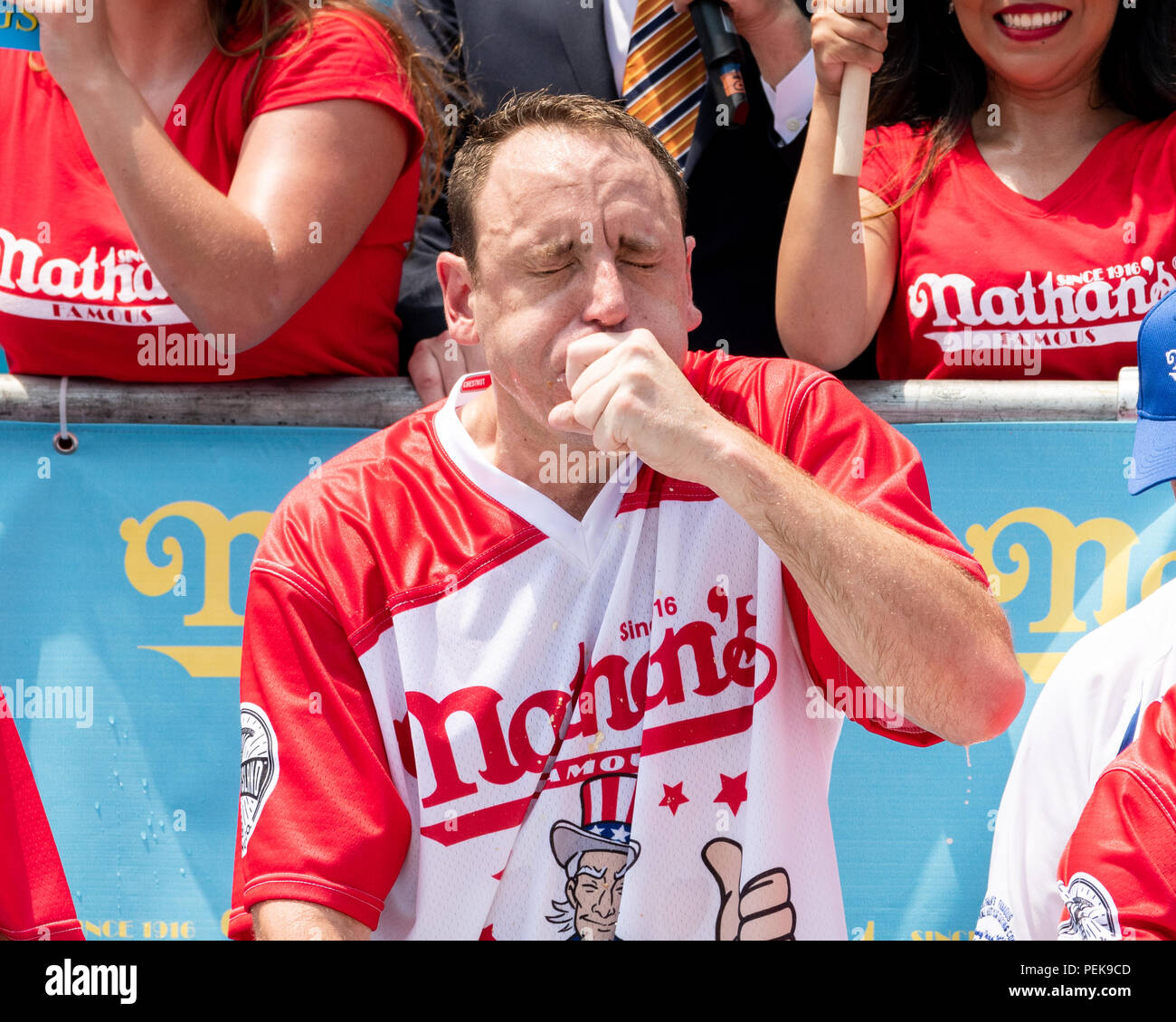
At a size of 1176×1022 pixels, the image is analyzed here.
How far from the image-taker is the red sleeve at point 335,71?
2.91 meters

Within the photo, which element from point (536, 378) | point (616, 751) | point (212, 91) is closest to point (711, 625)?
point (616, 751)

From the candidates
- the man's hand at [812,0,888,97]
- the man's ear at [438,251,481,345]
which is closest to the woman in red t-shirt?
the man's hand at [812,0,888,97]

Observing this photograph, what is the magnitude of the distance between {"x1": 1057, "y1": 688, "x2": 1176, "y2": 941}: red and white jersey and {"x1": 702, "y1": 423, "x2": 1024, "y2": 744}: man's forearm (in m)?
0.20

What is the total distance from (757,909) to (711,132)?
169 cm

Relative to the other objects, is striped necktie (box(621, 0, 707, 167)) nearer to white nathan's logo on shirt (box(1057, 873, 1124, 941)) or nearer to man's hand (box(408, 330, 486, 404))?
man's hand (box(408, 330, 486, 404))

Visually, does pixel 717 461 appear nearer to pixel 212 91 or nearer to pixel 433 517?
pixel 433 517

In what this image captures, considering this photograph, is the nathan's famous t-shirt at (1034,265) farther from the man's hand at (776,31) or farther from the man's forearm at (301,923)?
the man's forearm at (301,923)

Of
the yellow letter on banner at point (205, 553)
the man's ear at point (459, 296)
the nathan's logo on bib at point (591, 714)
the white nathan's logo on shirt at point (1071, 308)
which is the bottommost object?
the nathan's logo on bib at point (591, 714)

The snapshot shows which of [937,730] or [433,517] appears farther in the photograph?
[433,517]

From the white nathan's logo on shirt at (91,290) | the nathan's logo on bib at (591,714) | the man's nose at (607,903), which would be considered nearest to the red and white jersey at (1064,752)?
the nathan's logo on bib at (591,714)

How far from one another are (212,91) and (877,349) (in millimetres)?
1454

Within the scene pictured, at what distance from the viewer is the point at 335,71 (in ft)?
9.62

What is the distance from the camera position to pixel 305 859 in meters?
2.12

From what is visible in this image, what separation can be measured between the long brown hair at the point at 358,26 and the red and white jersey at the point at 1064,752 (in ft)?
5.46
